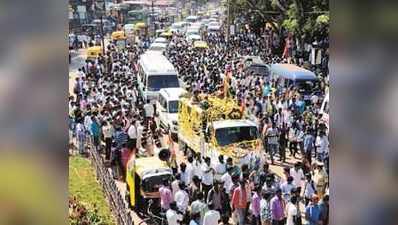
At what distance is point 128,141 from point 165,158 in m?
0.20

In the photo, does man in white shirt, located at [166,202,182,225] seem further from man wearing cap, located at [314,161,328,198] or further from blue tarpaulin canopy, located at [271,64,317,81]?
blue tarpaulin canopy, located at [271,64,317,81]

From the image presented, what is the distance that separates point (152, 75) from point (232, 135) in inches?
19.9

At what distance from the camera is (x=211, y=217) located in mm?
3609

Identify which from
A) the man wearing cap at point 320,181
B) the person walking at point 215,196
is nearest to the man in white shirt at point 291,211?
the man wearing cap at point 320,181

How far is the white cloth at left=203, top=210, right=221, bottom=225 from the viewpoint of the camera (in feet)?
11.8

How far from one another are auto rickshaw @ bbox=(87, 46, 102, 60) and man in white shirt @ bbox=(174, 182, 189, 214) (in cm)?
76

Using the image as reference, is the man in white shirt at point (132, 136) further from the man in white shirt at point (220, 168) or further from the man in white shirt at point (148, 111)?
the man in white shirt at point (220, 168)

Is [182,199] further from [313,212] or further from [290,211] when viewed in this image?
[313,212]

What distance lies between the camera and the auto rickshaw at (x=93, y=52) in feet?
11.4

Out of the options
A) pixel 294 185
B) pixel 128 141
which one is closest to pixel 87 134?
pixel 128 141

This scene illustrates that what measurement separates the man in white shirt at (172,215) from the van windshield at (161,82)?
0.59m

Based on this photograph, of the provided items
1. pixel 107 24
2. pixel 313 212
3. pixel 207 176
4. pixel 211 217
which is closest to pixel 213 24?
pixel 107 24
